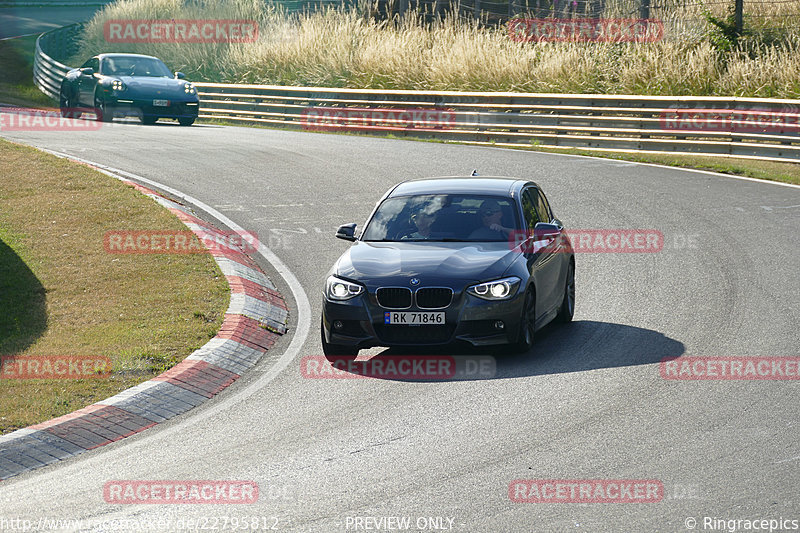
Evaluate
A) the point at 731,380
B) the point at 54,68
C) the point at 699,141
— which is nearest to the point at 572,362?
the point at 731,380

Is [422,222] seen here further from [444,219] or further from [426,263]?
[426,263]

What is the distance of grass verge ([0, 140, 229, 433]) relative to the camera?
8.91 m

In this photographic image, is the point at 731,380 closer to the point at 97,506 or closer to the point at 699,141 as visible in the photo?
the point at 97,506

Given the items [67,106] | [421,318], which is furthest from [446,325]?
[67,106]

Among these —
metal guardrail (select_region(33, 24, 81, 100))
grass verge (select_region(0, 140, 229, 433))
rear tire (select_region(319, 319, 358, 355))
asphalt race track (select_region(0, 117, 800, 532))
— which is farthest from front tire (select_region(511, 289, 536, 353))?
metal guardrail (select_region(33, 24, 81, 100))

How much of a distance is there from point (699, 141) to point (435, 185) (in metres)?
14.7

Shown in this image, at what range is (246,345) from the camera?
1040 centimetres

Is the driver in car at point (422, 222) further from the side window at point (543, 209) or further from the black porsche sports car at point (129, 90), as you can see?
the black porsche sports car at point (129, 90)

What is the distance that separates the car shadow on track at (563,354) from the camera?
9.40m

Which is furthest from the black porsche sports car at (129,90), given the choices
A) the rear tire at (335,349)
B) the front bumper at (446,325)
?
the front bumper at (446,325)

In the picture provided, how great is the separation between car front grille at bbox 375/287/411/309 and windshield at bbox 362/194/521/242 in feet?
3.76

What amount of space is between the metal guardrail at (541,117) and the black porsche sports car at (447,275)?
13964 mm

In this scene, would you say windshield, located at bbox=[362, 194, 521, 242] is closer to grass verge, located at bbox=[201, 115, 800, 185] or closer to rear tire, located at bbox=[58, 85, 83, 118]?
grass verge, located at bbox=[201, 115, 800, 185]

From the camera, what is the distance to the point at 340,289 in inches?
386
